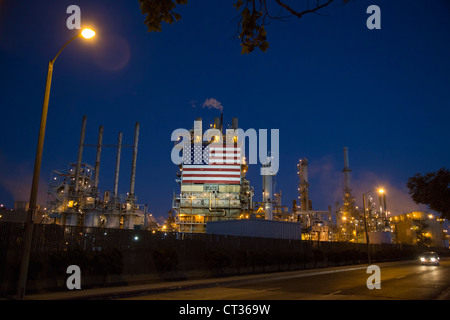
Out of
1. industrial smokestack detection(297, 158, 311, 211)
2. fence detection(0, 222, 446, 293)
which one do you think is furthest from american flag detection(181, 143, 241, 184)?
fence detection(0, 222, 446, 293)

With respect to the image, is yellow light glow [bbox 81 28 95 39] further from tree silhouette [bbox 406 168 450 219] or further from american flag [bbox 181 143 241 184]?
american flag [bbox 181 143 241 184]

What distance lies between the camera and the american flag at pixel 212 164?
7181cm

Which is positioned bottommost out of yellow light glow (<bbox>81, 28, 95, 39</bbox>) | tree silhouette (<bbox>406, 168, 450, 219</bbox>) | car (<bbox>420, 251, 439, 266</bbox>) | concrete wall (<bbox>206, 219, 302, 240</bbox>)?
car (<bbox>420, 251, 439, 266</bbox>)

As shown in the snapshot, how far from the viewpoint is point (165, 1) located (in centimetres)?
666

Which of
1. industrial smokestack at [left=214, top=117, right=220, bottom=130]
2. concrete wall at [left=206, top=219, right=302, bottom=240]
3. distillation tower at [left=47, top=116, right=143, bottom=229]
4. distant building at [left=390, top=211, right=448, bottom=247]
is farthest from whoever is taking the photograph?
distant building at [left=390, top=211, right=448, bottom=247]

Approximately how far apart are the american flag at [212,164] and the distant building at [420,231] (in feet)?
189

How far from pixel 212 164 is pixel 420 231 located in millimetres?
64925

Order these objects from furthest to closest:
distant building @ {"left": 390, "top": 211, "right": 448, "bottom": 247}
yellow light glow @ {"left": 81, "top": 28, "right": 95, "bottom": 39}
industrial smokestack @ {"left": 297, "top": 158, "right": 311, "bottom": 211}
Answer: distant building @ {"left": 390, "top": 211, "right": 448, "bottom": 247}, industrial smokestack @ {"left": 297, "top": 158, "right": 311, "bottom": 211}, yellow light glow @ {"left": 81, "top": 28, "right": 95, "bottom": 39}

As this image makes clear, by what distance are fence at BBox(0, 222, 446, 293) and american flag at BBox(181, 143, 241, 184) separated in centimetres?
3883

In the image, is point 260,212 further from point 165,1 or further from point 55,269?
point 165,1

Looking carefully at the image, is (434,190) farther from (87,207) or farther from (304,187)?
(304,187)

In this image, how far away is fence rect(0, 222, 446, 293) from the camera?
597 inches
